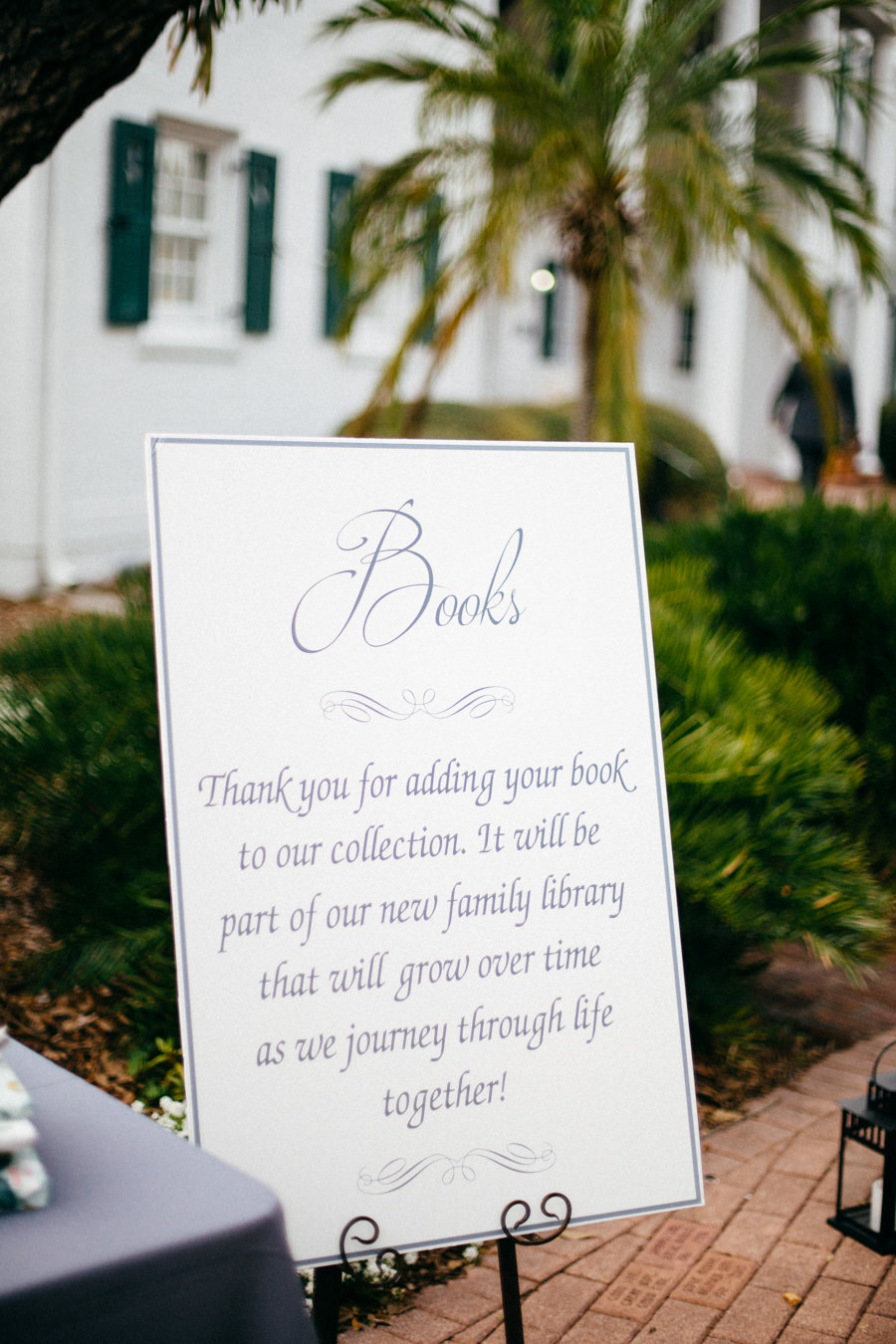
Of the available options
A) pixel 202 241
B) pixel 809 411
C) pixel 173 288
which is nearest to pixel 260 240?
pixel 202 241

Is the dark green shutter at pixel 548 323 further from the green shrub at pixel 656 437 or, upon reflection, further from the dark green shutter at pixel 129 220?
the dark green shutter at pixel 129 220

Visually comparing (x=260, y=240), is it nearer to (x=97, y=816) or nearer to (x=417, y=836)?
(x=97, y=816)

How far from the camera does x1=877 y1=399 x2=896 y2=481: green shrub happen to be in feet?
68.0

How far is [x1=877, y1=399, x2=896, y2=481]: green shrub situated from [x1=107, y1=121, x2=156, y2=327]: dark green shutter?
14913mm

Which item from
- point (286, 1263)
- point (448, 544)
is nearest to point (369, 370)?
point (448, 544)

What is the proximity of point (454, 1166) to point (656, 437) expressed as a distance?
33.9 ft

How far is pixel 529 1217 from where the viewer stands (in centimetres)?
205

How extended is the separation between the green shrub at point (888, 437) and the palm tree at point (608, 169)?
1494 centimetres

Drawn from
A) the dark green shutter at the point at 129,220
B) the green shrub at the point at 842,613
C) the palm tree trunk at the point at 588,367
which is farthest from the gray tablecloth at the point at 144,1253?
the dark green shutter at the point at 129,220

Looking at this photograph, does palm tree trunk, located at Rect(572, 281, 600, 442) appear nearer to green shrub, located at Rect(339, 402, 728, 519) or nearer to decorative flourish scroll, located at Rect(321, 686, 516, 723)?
green shrub, located at Rect(339, 402, 728, 519)

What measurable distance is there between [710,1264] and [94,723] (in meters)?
1.99

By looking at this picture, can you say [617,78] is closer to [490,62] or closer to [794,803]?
[490,62]

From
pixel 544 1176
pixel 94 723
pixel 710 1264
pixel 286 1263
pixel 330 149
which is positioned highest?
pixel 330 149

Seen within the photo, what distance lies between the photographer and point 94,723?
11.5ft
